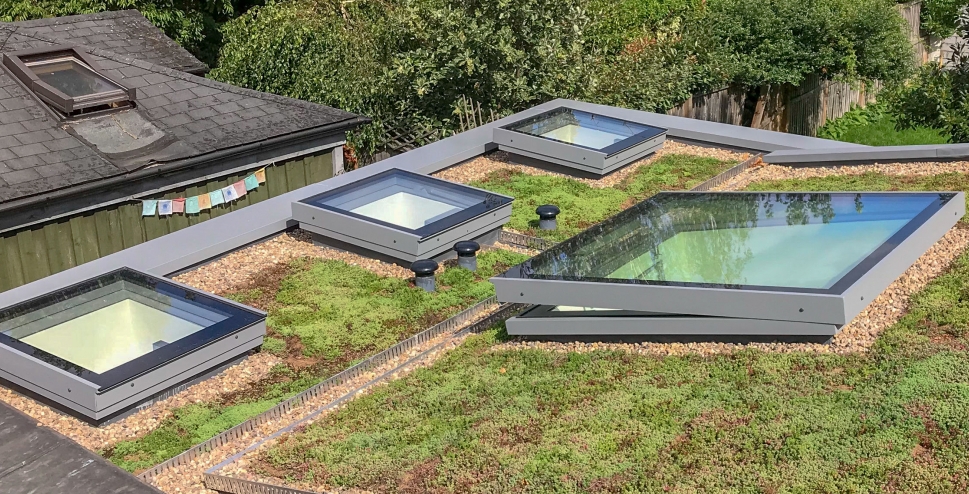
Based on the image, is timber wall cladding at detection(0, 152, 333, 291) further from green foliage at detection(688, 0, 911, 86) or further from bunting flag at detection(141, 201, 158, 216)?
green foliage at detection(688, 0, 911, 86)

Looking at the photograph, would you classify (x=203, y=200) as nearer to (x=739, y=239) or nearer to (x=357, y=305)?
(x=357, y=305)

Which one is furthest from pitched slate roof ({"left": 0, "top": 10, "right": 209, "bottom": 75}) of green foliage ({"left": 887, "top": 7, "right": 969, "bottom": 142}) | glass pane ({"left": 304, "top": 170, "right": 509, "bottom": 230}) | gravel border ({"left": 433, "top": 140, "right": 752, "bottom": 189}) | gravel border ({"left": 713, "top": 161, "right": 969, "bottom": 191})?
green foliage ({"left": 887, "top": 7, "right": 969, "bottom": 142})

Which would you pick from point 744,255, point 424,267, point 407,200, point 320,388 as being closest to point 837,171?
point 744,255

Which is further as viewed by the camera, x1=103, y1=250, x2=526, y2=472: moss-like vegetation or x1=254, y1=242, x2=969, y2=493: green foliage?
x1=103, y1=250, x2=526, y2=472: moss-like vegetation

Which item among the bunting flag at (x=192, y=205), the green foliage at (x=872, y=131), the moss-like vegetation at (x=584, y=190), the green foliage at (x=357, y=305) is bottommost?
the green foliage at (x=872, y=131)

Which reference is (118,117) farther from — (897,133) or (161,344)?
(897,133)

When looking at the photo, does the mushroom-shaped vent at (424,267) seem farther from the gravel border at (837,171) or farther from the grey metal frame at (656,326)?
the gravel border at (837,171)

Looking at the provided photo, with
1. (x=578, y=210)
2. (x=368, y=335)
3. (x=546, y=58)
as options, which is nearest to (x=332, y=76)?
(x=546, y=58)

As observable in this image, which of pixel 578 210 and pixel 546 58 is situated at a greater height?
pixel 546 58

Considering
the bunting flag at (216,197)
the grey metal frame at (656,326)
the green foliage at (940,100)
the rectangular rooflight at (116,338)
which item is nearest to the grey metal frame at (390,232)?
the grey metal frame at (656,326)
